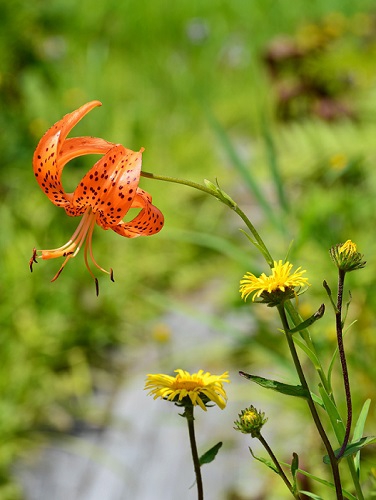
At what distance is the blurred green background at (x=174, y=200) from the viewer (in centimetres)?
205

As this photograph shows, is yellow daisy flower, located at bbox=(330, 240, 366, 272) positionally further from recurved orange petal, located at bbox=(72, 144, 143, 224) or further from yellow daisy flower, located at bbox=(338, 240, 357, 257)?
recurved orange petal, located at bbox=(72, 144, 143, 224)

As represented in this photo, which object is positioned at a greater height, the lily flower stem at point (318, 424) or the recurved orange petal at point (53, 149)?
the recurved orange petal at point (53, 149)

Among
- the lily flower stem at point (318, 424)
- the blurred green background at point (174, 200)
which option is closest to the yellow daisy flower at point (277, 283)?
the lily flower stem at point (318, 424)

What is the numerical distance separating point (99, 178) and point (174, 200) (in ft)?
8.86

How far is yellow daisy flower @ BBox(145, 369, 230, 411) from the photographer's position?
2.41 feet

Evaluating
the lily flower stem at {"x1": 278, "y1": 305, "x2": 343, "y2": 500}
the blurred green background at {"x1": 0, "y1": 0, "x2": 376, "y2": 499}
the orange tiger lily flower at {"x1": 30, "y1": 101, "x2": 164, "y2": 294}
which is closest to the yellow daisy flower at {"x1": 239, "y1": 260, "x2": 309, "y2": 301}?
the lily flower stem at {"x1": 278, "y1": 305, "x2": 343, "y2": 500}

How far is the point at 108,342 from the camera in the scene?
2.59 meters

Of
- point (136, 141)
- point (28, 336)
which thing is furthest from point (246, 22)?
point (28, 336)

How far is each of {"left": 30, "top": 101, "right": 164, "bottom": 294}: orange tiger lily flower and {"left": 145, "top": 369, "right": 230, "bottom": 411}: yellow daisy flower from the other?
0.36ft

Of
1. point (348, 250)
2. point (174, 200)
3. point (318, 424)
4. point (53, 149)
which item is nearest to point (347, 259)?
point (348, 250)

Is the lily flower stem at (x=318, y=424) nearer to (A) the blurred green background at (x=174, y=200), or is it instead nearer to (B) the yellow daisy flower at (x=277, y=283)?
(B) the yellow daisy flower at (x=277, y=283)

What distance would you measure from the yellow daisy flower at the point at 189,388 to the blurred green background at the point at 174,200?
64 cm

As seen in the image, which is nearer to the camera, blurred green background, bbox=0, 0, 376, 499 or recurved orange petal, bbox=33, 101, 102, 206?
recurved orange petal, bbox=33, 101, 102, 206

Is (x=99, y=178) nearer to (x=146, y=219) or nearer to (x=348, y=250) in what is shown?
(x=146, y=219)
